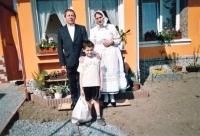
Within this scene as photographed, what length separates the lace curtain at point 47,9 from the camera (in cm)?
471

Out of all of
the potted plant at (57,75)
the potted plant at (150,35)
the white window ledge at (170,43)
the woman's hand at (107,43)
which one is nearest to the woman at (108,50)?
the woman's hand at (107,43)

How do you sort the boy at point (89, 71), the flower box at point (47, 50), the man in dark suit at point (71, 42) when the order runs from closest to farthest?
the boy at point (89, 71) < the man in dark suit at point (71, 42) < the flower box at point (47, 50)

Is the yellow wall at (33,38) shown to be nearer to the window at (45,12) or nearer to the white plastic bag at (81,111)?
the window at (45,12)

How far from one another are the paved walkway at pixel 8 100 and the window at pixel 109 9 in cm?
262

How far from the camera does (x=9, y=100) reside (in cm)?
426

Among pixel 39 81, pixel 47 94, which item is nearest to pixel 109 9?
pixel 39 81

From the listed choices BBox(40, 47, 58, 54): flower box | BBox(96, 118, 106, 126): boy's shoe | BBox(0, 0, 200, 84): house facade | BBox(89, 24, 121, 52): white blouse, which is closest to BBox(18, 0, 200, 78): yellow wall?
BBox(0, 0, 200, 84): house facade

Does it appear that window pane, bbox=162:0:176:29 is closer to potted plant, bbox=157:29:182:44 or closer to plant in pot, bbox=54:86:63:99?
potted plant, bbox=157:29:182:44

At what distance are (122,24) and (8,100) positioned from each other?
3528mm

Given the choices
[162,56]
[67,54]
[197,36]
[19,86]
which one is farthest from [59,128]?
[197,36]

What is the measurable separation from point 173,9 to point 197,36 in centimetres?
125

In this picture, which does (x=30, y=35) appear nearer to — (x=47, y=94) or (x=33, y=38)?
(x=33, y=38)

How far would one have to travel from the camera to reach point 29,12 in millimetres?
4406

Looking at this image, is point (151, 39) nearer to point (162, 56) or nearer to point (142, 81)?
point (162, 56)
